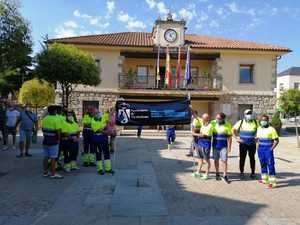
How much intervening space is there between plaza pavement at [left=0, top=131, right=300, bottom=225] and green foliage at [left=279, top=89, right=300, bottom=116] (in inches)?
812

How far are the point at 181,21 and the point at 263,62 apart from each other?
656 centimetres

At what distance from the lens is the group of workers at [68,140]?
9.35m

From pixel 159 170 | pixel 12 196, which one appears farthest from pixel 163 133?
pixel 12 196

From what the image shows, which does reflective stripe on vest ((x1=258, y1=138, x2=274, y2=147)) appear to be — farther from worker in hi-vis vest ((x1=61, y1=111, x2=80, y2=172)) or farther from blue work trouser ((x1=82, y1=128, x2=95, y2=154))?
worker in hi-vis vest ((x1=61, y1=111, x2=80, y2=172))

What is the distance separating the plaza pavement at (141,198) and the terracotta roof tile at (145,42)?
1707cm

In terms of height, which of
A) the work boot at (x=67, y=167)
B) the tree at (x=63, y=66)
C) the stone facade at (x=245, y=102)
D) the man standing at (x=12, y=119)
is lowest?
the work boot at (x=67, y=167)

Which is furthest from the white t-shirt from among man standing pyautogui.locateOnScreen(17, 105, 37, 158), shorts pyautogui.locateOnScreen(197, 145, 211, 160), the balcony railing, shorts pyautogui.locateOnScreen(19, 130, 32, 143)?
the balcony railing

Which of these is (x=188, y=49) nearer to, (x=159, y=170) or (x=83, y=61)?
(x=83, y=61)

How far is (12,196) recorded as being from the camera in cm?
753

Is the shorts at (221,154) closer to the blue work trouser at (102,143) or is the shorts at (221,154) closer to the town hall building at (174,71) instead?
the blue work trouser at (102,143)

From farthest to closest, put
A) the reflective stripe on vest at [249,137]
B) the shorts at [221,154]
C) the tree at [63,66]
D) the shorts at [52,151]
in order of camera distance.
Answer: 1. the tree at [63,66]
2. the reflective stripe on vest at [249,137]
3. the shorts at [221,154]
4. the shorts at [52,151]

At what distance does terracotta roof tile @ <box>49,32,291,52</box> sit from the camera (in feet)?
89.2

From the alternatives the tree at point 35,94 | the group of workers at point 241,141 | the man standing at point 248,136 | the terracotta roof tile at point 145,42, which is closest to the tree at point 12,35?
the group of workers at point 241,141

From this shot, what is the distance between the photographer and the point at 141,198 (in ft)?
24.2
